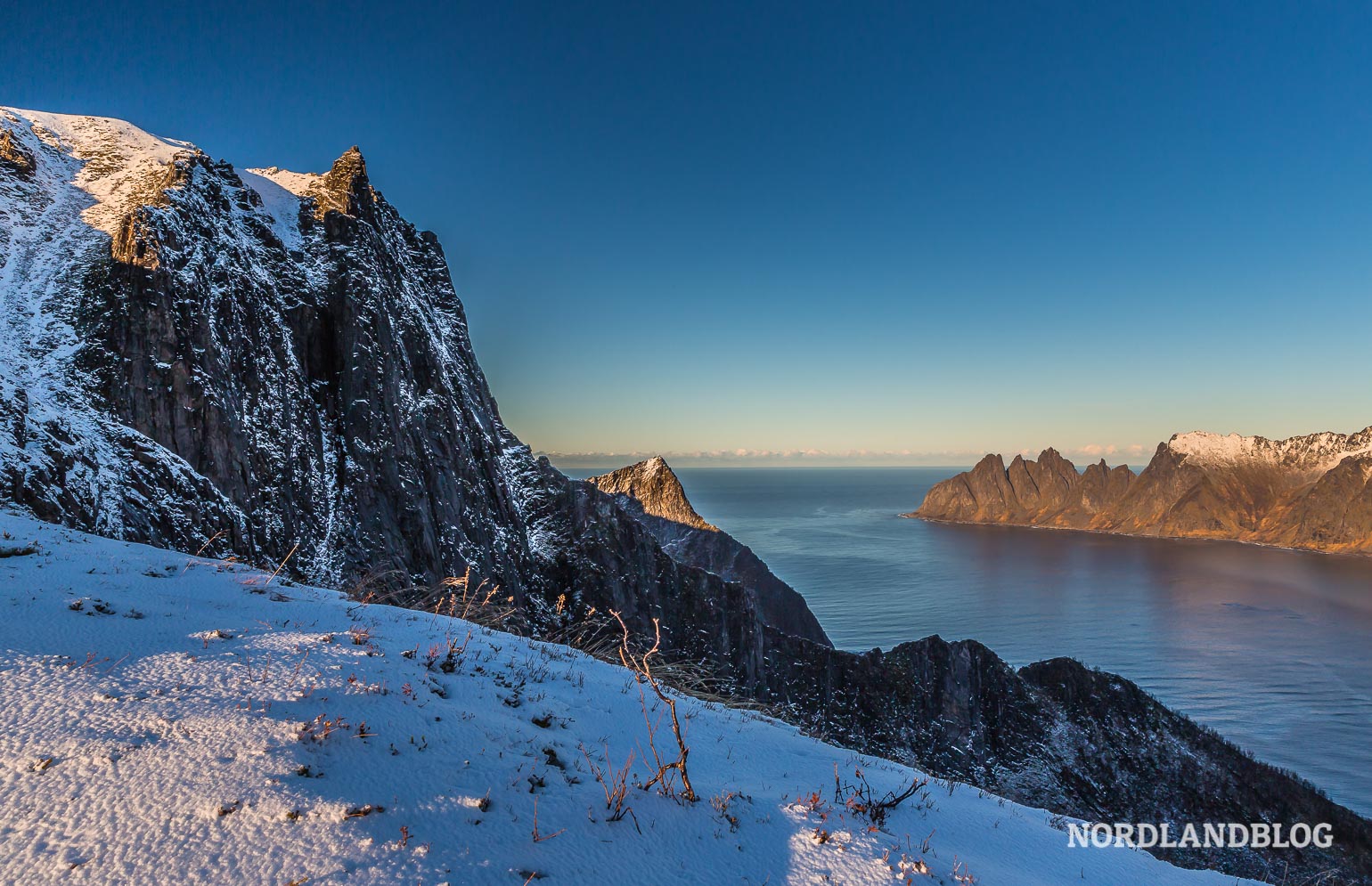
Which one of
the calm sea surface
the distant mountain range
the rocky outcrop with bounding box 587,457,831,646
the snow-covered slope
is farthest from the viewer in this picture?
the distant mountain range

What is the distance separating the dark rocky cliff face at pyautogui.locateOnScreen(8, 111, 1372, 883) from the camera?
1532cm

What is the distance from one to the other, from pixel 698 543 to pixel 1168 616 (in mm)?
62446

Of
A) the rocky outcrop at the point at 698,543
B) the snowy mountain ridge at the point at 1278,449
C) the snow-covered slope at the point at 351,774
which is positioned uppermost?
the snowy mountain ridge at the point at 1278,449

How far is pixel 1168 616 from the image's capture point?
243ft

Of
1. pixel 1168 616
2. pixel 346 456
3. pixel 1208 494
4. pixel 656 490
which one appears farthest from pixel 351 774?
pixel 1208 494

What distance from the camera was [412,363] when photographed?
29.2 metres

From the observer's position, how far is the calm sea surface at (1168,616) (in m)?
46.7

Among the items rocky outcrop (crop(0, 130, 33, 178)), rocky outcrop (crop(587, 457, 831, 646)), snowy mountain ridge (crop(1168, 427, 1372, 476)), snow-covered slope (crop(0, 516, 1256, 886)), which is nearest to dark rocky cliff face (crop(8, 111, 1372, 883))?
rocky outcrop (crop(0, 130, 33, 178))

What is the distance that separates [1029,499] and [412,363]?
681 ft

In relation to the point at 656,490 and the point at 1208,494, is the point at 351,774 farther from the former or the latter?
the point at 1208,494

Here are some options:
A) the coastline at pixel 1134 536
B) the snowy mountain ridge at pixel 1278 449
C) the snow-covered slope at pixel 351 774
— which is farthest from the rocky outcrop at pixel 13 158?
the snowy mountain ridge at pixel 1278 449

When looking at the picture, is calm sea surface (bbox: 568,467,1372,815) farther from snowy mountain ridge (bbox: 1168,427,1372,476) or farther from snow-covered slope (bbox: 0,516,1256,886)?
snow-covered slope (bbox: 0,516,1256,886)

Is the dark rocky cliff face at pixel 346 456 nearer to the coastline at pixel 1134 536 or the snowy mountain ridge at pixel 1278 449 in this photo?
the coastline at pixel 1134 536

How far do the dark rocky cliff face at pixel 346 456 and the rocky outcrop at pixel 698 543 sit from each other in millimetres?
11248
